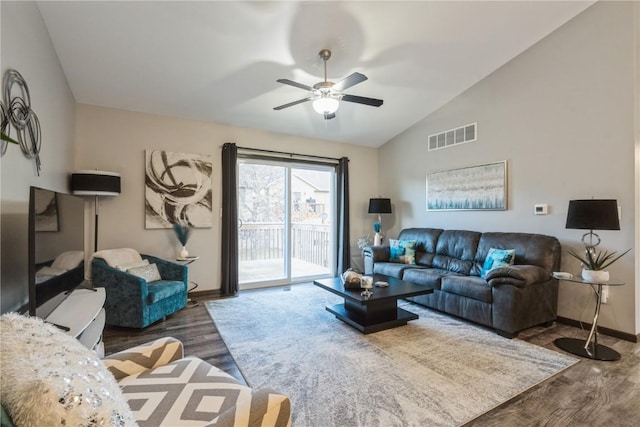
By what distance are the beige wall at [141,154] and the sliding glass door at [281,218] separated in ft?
1.47

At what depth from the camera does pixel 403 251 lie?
4758 millimetres

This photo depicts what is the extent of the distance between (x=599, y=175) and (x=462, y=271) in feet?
5.93

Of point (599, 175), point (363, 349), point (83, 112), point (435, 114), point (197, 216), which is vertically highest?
point (435, 114)

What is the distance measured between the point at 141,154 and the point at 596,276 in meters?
5.34

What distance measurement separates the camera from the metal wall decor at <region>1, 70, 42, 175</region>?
180cm

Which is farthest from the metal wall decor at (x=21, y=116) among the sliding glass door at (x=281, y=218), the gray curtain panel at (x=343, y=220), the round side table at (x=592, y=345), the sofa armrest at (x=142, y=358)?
the round side table at (x=592, y=345)

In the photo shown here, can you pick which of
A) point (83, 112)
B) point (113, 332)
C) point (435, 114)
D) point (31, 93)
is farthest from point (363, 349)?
point (83, 112)

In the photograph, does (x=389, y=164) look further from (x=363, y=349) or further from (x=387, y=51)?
(x=363, y=349)

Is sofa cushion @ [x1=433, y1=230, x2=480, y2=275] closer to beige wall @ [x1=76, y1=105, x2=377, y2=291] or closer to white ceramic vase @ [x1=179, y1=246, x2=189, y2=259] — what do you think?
beige wall @ [x1=76, y1=105, x2=377, y2=291]

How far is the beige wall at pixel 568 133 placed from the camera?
10.0 feet

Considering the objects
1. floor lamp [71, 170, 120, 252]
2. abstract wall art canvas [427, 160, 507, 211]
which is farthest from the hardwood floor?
abstract wall art canvas [427, 160, 507, 211]

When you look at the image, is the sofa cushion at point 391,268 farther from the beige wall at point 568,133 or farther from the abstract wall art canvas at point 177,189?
the abstract wall art canvas at point 177,189

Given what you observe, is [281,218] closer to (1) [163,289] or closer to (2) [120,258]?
(1) [163,289]

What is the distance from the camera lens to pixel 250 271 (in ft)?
17.2
